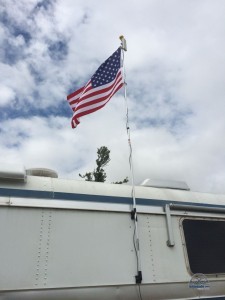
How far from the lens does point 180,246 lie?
13.9 ft

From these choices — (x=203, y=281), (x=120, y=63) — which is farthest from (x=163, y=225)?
(x=120, y=63)

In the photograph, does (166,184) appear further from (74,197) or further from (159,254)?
(74,197)

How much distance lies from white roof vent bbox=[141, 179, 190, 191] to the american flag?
163 cm

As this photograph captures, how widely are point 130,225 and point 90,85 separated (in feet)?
9.28

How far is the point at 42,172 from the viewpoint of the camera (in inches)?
172

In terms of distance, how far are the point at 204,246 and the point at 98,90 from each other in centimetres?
312

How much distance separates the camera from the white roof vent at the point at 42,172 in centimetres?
431

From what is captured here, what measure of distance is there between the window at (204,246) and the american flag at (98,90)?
2.52 metres

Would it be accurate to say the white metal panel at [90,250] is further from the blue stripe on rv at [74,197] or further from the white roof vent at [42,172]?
the white roof vent at [42,172]

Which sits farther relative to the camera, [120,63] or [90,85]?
[120,63]

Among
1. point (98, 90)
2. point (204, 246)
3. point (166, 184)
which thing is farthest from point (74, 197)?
point (98, 90)

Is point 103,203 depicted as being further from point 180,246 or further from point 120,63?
point 120,63

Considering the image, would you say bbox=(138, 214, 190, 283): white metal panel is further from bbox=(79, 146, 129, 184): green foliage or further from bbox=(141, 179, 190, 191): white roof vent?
bbox=(79, 146, 129, 184): green foliage

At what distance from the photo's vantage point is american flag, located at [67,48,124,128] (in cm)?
571
